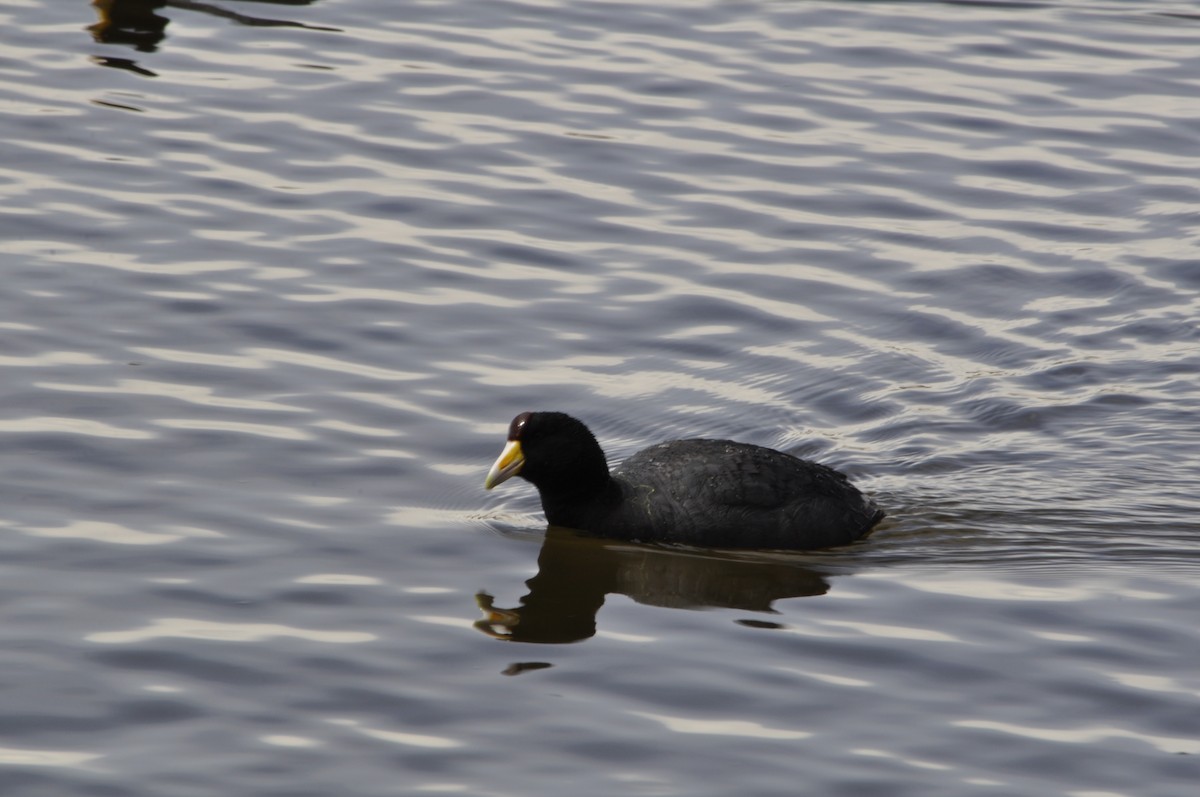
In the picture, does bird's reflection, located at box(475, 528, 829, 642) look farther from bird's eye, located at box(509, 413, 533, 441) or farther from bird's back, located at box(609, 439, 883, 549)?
bird's eye, located at box(509, 413, 533, 441)

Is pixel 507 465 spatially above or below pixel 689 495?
above

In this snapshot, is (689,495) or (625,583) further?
(689,495)

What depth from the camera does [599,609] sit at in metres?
8.04

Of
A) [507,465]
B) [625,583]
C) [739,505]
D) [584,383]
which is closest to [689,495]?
[739,505]

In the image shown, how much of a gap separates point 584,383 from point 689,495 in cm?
181

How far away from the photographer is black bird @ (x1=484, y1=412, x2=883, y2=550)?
28.9 feet

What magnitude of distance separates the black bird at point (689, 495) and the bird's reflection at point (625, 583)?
0.11 meters

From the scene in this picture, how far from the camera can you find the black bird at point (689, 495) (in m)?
8.82

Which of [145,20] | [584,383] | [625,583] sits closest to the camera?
[625,583]

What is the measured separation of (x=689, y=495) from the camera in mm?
8859

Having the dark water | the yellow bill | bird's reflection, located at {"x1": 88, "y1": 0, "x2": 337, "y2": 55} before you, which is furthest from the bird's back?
bird's reflection, located at {"x1": 88, "y1": 0, "x2": 337, "y2": 55}

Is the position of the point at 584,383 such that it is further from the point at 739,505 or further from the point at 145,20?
the point at 145,20

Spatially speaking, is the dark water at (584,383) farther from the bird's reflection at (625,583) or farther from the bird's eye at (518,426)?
the bird's eye at (518,426)

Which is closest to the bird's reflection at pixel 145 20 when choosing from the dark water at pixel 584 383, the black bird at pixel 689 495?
the dark water at pixel 584 383
